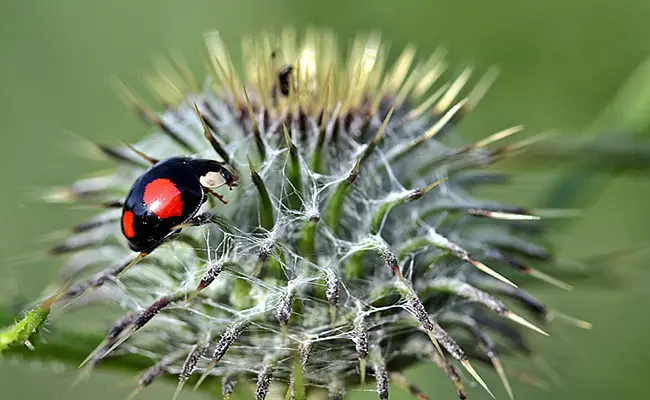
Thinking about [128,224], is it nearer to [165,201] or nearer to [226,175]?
[165,201]

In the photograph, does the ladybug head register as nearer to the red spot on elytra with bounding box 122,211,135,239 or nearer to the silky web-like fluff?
the silky web-like fluff

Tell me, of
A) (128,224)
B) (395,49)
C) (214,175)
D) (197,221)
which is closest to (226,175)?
(214,175)

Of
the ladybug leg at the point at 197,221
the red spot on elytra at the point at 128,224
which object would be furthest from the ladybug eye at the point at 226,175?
the red spot on elytra at the point at 128,224

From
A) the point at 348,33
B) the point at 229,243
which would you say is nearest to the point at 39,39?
the point at 348,33

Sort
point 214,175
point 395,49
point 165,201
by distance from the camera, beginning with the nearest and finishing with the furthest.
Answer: point 165,201 → point 214,175 → point 395,49

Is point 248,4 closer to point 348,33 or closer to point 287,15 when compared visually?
point 287,15

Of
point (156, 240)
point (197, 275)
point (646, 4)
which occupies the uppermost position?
point (156, 240)
